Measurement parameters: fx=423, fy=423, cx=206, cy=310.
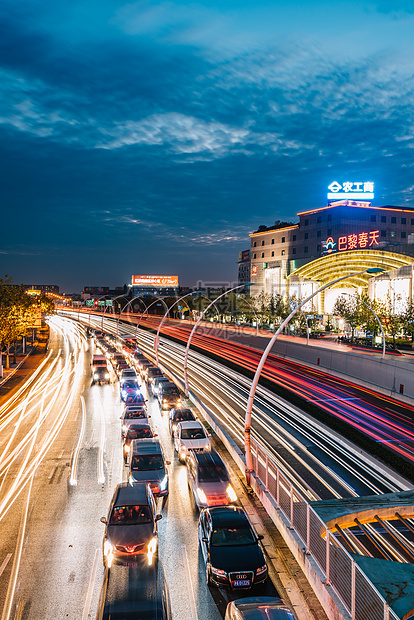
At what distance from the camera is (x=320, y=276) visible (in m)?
94.6

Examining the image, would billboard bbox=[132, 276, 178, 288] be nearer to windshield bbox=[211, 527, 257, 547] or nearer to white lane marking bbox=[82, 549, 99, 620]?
white lane marking bbox=[82, 549, 99, 620]

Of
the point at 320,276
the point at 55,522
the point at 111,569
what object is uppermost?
the point at 320,276

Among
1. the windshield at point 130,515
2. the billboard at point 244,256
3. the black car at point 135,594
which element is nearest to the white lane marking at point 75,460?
the windshield at point 130,515

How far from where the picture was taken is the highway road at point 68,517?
1042cm

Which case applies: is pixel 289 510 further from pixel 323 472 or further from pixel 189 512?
pixel 323 472

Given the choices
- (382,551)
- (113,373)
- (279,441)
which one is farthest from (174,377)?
(382,551)

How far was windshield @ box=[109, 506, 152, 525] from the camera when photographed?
12047 mm

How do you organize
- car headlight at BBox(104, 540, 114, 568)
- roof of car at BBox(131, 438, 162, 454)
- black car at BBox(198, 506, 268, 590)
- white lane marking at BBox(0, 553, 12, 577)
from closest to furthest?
1. black car at BBox(198, 506, 268, 590)
2. car headlight at BBox(104, 540, 114, 568)
3. white lane marking at BBox(0, 553, 12, 577)
4. roof of car at BBox(131, 438, 162, 454)

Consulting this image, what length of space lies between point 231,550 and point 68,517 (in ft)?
21.7

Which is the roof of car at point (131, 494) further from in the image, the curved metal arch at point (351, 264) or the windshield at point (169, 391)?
the curved metal arch at point (351, 264)

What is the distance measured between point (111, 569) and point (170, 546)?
2.90m

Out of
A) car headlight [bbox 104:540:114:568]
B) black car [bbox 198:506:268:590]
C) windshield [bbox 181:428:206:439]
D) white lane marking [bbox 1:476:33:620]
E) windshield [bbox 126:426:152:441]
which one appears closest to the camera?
→ white lane marking [bbox 1:476:33:620]

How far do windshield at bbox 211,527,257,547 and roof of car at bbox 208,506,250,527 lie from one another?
0.23 metres

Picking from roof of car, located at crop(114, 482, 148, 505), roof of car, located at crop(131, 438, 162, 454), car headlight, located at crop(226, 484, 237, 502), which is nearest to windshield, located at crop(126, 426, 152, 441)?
roof of car, located at crop(131, 438, 162, 454)
